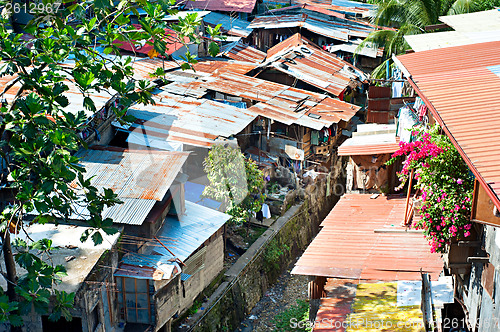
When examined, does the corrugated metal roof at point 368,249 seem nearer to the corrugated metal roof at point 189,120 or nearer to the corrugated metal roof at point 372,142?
the corrugated metal roof at point 372,142

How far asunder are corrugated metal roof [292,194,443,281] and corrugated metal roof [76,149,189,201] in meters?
4.61

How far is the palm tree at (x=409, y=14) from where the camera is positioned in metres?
22.5

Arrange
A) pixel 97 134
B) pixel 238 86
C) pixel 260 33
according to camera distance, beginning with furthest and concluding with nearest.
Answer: pixel 260 33 < pixel 238 86 < pixel 97 134

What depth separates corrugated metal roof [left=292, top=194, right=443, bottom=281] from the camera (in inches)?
423

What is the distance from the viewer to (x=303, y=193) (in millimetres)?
22828

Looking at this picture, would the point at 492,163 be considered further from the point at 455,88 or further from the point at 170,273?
the point at 170,273

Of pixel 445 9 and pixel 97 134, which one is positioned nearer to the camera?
pixel 97 134

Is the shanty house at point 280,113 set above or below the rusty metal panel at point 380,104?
below

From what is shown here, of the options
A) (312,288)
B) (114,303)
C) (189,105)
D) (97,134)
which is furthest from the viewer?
(189,105)

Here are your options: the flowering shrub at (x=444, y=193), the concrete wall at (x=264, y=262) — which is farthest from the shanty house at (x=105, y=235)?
the flowering shrub at (x=444, y=193)

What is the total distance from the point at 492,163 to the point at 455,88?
12.4 feet

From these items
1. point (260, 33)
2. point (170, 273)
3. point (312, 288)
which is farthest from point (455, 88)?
point (260, 33)

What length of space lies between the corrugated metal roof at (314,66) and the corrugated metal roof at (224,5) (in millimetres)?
6456

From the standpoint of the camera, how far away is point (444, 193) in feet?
31.6
